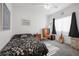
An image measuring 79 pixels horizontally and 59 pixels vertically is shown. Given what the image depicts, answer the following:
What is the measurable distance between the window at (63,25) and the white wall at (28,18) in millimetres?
228

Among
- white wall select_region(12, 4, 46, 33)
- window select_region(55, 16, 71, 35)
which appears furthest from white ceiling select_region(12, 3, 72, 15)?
window select_region(55, 16, 71, 35)

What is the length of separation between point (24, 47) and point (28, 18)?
1.46 feet

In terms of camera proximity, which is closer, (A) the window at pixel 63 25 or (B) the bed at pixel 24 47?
(B) the bed at pixel 24 47

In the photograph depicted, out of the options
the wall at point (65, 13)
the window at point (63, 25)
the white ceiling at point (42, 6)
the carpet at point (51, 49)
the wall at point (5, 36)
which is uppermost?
the white ceiling at point (42, 6)

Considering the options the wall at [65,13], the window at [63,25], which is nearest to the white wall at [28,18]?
the wall at [65,13]

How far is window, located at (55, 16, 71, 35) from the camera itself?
1422mm

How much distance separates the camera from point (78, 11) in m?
1.36

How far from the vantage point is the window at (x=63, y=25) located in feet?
4.66

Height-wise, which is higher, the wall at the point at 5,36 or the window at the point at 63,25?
the window at the point at 63,25

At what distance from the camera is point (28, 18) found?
144 cm

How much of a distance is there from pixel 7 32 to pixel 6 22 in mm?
154

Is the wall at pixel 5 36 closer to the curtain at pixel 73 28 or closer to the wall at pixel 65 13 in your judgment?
the wall at pixel 65 13

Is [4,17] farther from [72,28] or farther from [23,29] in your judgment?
[72,28]

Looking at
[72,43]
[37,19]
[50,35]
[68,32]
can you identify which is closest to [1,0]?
[37,19]
